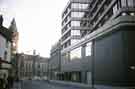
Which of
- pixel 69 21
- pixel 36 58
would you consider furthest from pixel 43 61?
pixel 69 21

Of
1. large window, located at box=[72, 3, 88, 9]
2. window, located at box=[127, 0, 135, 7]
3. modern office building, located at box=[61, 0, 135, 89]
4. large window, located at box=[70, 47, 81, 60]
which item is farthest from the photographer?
large window, located at box=[72, 3, 88, 9]

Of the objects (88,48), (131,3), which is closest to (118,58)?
(131,3)

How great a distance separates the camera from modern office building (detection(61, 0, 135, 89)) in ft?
110

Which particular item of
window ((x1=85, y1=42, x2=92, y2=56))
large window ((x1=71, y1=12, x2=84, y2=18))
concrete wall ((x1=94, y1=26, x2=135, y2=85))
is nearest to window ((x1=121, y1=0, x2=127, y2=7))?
concrete wall ((x1=94, y1=26, x2=135, y2=85))

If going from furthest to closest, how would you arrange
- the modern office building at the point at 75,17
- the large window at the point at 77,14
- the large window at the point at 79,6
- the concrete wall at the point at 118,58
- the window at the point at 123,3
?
1. the large window at the point at 79,6
2. the large window at the point at 77,14
3. the modern office building at the point at 75,17
4. the window at the point at 123,3
5. the concrete wall at the point at 118,58

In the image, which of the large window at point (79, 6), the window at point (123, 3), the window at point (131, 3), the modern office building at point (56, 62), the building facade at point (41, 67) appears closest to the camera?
the window at point (123, 3)

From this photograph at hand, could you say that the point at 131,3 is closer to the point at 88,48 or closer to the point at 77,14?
the point at 88,48

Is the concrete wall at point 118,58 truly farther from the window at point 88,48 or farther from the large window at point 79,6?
the large window at point 79,6

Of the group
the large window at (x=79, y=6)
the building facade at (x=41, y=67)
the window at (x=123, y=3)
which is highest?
Answer: the large window at (x=79, y=6)

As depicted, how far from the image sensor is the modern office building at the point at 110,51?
33438 mm

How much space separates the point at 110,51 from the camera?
37.2m

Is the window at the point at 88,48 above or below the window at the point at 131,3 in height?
below

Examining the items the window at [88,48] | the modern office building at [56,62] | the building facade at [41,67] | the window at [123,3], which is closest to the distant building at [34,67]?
the building facade at [41,67]

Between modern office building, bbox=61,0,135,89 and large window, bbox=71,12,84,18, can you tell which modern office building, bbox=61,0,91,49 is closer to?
large window, bbox=71,12,84,18
